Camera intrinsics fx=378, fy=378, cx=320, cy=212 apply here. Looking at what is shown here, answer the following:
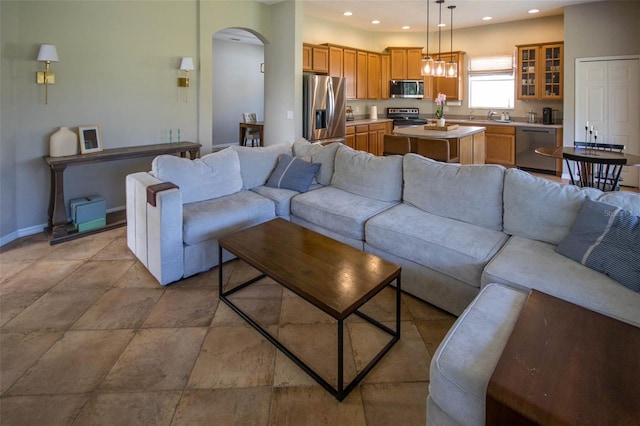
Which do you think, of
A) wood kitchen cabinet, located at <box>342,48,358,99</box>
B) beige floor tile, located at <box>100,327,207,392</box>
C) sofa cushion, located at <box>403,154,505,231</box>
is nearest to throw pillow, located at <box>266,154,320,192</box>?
sofa cushion, located at <box>403,154,505,231</box>

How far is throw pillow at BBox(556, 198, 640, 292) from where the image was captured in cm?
194

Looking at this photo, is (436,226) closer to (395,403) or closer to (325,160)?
(395,403)

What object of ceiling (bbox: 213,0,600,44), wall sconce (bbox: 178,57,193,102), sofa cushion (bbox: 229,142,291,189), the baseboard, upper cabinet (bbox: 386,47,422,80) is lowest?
the baseboard

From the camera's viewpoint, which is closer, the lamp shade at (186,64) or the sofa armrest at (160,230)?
the sofa armrest at (160,230)

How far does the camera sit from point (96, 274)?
3.13m

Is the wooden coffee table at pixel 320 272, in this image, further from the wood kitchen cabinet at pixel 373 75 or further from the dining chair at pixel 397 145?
the wood kitchen cabinet at pixel 373 75

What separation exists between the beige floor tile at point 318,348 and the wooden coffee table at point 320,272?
0.18 ft

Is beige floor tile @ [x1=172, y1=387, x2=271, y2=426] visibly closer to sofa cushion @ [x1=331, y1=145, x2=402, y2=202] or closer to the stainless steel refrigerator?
sofa cushion @ [x1=331, y1=145, x2=402, y2=202]

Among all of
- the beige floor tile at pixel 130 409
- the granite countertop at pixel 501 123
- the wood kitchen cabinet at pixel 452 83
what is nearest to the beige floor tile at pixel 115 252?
the beige floor tile at pixel 130 409

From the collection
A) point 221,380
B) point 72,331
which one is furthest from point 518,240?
point 72,331

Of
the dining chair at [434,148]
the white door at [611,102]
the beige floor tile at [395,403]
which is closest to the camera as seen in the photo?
the beige floor tile at [395,403]

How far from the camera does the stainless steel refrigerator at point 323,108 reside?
5.98 meters

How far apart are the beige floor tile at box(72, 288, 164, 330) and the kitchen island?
367cm

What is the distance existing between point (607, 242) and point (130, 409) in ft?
8.47
